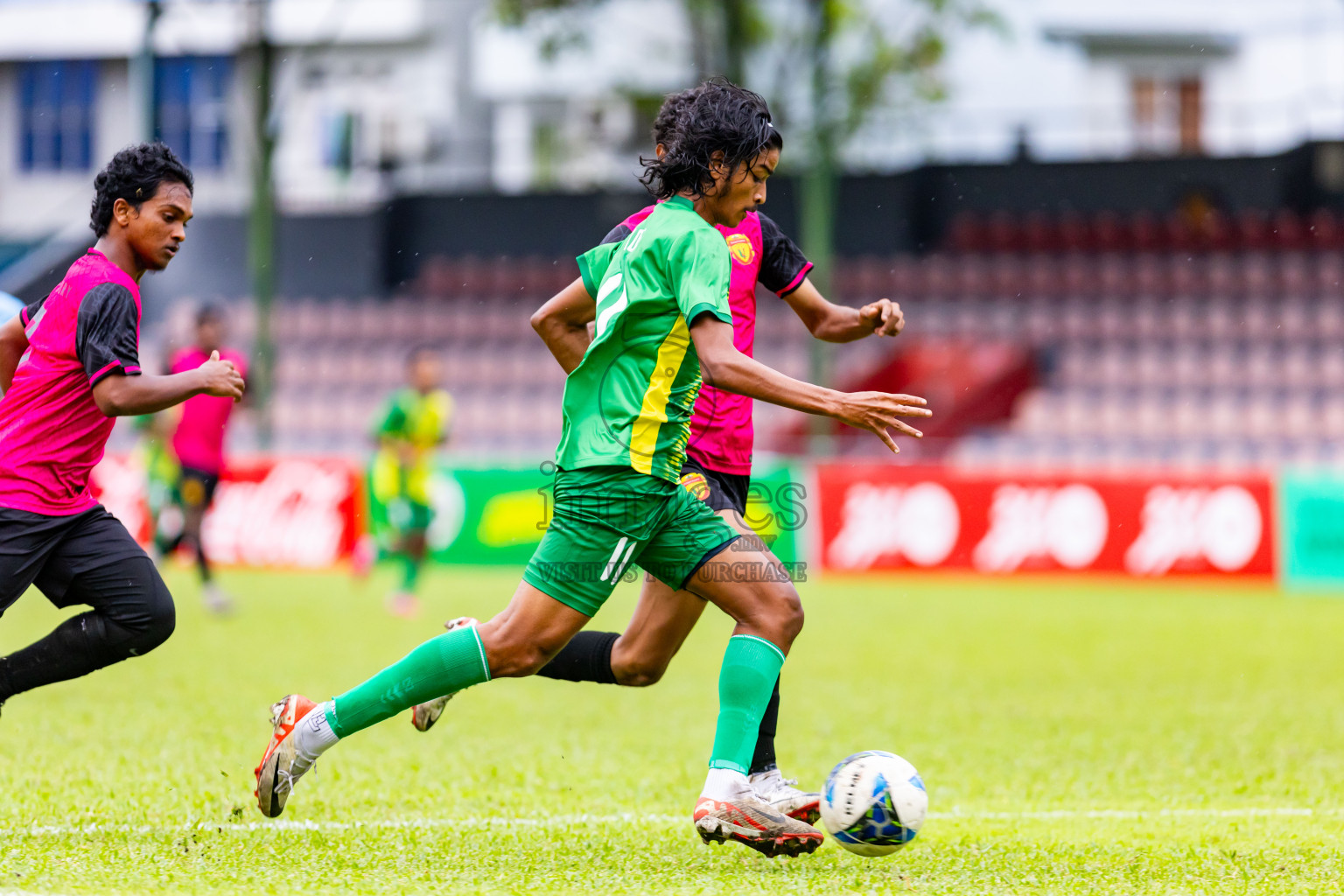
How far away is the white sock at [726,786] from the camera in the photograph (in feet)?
14.1

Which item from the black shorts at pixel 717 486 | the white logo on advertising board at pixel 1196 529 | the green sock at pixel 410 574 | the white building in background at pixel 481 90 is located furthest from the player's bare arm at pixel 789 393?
the white building in background at pixel 481 90

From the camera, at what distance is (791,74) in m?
24.8

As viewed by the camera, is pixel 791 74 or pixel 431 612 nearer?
pixel 431 612

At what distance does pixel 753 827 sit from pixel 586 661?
1.02 meters

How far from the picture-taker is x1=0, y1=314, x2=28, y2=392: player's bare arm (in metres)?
4.71

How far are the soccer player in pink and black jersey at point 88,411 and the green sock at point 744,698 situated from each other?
5.25ft

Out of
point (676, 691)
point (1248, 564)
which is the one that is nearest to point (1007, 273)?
point (1248, 564)

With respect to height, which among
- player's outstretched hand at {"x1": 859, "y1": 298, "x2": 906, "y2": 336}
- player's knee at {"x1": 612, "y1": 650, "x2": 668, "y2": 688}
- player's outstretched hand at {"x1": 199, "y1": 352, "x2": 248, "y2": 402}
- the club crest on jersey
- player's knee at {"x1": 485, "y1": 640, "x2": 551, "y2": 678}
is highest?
the club crest on jersey

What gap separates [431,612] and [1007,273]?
1392 cm

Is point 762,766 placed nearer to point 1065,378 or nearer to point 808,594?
point 808,594

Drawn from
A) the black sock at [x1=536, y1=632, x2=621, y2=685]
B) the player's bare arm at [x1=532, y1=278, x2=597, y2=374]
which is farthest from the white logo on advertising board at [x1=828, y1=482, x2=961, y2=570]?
the player's bare arm at [x1=532, y1=278, x2=597, y2=374]

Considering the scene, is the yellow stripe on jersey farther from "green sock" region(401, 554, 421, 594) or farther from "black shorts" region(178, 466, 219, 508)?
"black shorts" region(178, 466, 219, 508)

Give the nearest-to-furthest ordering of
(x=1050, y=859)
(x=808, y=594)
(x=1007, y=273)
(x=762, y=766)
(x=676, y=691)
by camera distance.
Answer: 1. (x=1050, y=859)
2. (x=762, y=766)
3. (x=676, y=691)
4. (x=808, y=594)
5. (x=1007, y=273)

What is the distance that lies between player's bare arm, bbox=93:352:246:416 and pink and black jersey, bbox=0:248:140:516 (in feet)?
0.34
